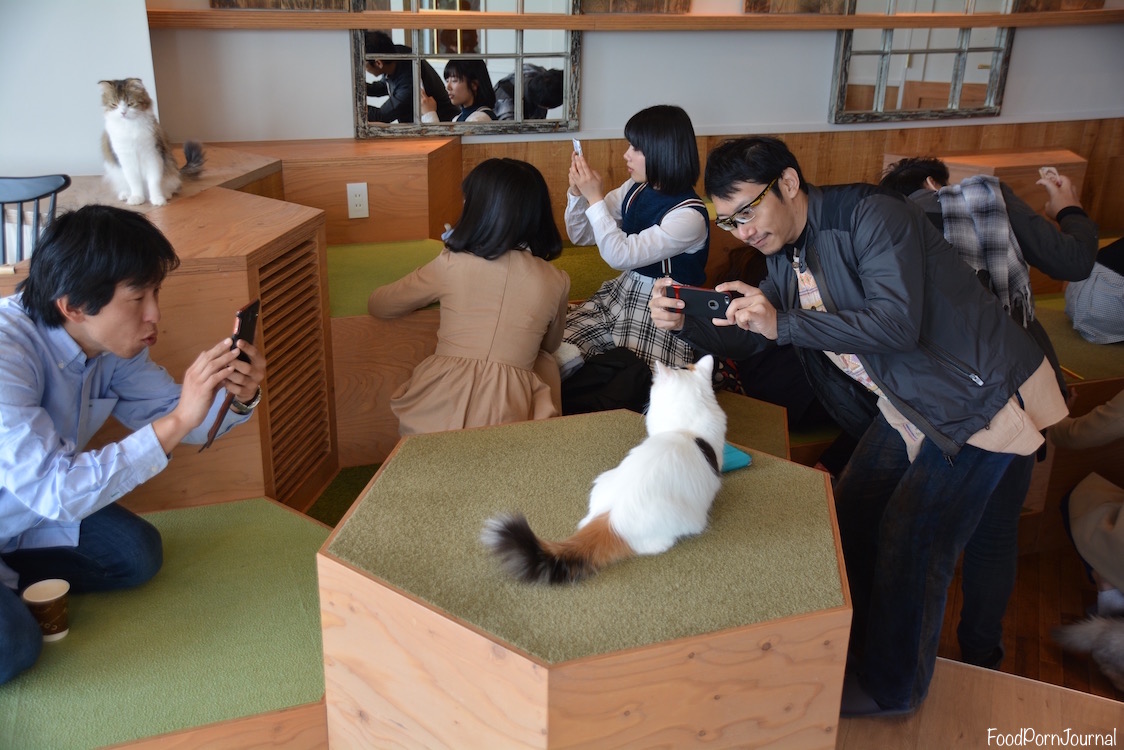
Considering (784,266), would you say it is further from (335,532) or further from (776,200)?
(335,532)

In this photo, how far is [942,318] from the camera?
5.29 feet

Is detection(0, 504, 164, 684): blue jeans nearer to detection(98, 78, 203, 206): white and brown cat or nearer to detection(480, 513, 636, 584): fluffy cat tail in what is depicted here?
detection(480, 513, 636, 584): fluffy cat tail

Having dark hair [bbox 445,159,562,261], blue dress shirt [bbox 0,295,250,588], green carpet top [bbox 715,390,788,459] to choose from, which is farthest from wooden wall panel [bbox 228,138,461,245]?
blue dress shirt [bbox 0,295,250,588]

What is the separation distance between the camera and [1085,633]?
2447 millimetres

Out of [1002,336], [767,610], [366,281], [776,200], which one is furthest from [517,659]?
[366,281]

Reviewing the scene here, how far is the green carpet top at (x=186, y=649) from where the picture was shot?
61.1 inches

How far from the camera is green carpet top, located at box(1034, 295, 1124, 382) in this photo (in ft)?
10.3

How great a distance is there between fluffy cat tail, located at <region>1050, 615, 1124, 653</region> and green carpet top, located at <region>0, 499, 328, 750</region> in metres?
1.97

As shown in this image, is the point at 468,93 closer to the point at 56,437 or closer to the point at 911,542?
the point at 56,437

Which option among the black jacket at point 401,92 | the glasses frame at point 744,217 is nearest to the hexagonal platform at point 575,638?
the glasses frame at point 744,217

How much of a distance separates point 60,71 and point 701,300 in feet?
6.80

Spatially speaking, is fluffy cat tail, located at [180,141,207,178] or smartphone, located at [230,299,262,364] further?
fluffy cat tail, located at [180,141,207,178]

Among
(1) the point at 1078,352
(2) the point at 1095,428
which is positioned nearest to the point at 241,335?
(2) the point at 1095,428

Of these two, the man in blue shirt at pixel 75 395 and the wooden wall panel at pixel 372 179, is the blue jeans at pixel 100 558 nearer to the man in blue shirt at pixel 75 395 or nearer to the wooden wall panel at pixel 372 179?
the man in blue shirt at pixel 75 395
